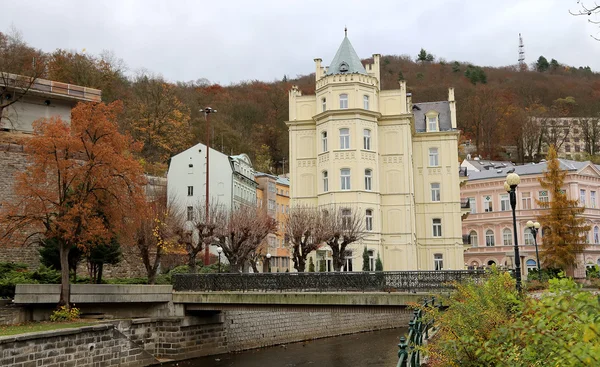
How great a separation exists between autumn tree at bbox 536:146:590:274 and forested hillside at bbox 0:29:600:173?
4138 centimetres

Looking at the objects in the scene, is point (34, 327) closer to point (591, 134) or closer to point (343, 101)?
point (343, 101)

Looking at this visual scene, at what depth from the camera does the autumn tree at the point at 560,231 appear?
44406mm

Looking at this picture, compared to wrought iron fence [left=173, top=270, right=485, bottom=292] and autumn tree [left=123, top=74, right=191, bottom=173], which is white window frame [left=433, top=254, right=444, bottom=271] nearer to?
wrought iron fence [left=173, top=270, right=485, bottom=292]

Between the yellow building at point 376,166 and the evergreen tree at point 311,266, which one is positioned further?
the yellow building at point 376,166

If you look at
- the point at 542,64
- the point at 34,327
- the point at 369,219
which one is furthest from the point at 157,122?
the point at 542,64

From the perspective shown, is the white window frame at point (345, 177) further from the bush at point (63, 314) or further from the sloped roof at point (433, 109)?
the bush at point (63, 314)

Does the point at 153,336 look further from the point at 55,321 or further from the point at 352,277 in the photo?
the point at 352,277

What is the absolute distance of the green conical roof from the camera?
149 ft

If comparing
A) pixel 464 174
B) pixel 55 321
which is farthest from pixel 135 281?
pixel 464 174

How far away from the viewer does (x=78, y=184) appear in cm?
2753

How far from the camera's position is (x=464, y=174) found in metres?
56.3

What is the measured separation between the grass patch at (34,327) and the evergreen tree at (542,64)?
13721 centimetres

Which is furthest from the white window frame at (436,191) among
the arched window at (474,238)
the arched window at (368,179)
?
the arched window at (474,238)

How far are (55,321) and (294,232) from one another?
14.6 metres
